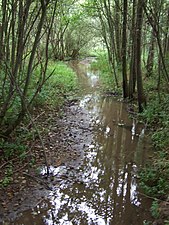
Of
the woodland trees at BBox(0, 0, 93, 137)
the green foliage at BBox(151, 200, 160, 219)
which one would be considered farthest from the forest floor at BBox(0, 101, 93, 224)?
the green foliage at BBox(151, 200, 160, 219)

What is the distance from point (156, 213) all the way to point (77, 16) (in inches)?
757

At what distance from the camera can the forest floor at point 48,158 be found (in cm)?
533

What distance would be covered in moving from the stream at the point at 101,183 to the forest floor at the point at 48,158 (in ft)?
0.33

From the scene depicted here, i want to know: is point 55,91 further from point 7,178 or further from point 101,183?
point 101,183

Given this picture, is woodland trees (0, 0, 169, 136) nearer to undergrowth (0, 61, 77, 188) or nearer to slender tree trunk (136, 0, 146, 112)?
slender tree trunk (136, 0, 146, 112)

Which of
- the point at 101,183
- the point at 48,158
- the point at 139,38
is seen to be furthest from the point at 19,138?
the point at 139,38

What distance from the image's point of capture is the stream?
16.2 ft

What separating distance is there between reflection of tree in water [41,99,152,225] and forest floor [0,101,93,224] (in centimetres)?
40

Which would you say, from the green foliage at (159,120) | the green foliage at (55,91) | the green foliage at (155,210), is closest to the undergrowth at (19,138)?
the green foliage at (55,91)

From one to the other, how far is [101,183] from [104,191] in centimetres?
34

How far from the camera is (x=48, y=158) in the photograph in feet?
23.6

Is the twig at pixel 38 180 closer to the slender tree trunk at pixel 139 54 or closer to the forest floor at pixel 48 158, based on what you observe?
the forest floor at pixel 48 158

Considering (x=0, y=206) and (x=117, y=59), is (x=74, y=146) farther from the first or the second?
(x=117, y=59)

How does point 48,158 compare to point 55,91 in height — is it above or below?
below
